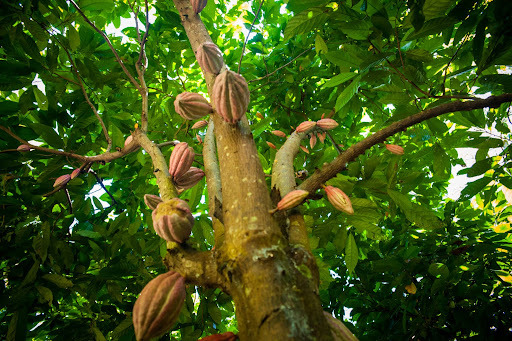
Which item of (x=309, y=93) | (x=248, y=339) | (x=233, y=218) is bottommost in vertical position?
(x=248, y=339)

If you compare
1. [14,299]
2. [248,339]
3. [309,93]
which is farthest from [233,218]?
[309,93]

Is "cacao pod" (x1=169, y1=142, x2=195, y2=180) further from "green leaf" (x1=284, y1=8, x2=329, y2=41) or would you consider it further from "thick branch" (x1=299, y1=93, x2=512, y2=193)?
"green leaf" (x1=284, y1=8, x2=329, y2=41)

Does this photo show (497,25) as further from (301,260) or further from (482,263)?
(482,263)

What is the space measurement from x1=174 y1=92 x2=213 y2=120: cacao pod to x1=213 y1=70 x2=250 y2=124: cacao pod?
0.46 feet

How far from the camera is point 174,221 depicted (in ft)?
3.40

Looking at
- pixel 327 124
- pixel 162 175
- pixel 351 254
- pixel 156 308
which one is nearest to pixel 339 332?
pixel 156 308

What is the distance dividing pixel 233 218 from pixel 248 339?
373mm

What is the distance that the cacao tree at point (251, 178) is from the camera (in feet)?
3.37

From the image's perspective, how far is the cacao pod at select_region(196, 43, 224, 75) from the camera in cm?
150

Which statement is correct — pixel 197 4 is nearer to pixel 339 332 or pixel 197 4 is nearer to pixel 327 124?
pixel 327 124

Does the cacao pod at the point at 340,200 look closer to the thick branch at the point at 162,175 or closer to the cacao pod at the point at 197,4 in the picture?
the thick branch at the point at 162,175

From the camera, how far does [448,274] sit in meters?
2.24

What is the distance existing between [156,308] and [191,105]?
2.89ft

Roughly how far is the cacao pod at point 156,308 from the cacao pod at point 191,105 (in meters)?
0.80
